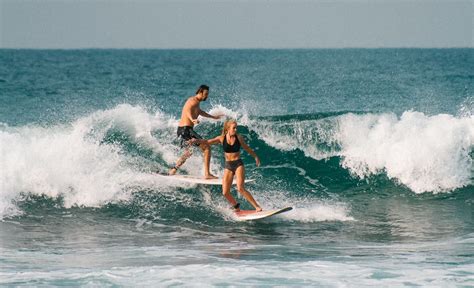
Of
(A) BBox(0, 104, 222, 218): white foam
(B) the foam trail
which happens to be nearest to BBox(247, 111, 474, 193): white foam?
(A) BBox(0, 104, 222, 218): white foam

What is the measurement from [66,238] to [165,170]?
13.2ft

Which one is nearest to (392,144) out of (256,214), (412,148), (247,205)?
(412,148)

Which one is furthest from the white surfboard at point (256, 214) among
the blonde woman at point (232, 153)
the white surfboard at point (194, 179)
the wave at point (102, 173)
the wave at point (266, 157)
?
the white surfboard at point (194, 179)

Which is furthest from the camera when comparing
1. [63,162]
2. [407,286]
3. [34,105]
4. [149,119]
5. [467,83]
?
[467,83]

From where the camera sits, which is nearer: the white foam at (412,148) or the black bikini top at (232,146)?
the black bikini top at (232,146)

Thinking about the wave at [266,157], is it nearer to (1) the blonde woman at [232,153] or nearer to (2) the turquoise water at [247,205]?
(2) the turquoise water at [247,205]

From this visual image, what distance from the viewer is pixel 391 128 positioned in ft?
60.5

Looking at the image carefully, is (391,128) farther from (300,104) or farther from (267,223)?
(300,104)

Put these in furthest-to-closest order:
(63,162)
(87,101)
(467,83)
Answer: (467,83) < (87,101) < (63,162)

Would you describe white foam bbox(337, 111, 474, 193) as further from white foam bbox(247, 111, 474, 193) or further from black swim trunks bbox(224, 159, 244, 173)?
black swim trunks bbox(224, 159, 244, 173)

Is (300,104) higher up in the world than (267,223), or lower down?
higher up

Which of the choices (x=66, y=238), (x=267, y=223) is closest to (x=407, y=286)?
(x=267, y=223)

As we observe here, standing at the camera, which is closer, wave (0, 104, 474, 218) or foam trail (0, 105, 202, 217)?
foam trail (0, 105, 202, 217)

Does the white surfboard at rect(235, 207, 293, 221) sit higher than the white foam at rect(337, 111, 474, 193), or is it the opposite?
the white foam at rect(337, 111, 474, 193)
